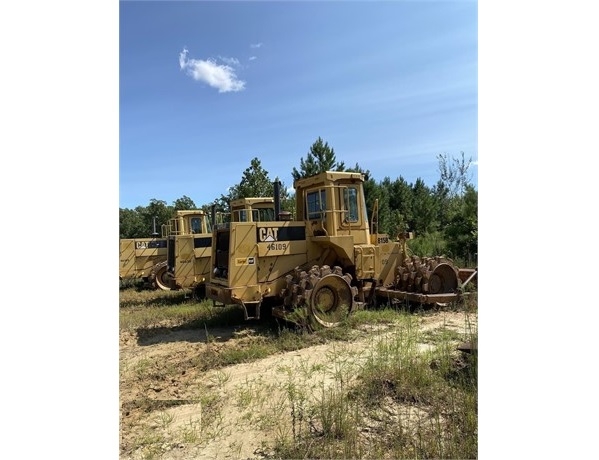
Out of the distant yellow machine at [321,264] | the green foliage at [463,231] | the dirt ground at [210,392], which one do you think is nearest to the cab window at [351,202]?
the distant yellow machine at [321,264]

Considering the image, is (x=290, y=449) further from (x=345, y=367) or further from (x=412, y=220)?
(x=412, y=220)

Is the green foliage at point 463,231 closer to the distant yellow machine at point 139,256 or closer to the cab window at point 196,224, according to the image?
the cab window at point 196,224

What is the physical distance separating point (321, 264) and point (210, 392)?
365 cm

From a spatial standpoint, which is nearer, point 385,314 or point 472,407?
point 472,407

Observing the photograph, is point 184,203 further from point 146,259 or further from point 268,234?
point 268,234

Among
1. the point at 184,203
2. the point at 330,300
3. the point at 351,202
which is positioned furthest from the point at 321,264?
the point at 184,203

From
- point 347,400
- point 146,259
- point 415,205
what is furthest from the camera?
point 415,205

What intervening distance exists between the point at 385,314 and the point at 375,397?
371 centimetres

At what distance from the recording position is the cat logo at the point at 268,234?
7195 mm

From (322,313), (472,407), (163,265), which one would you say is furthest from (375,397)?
(163,265)

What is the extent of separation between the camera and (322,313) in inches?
272

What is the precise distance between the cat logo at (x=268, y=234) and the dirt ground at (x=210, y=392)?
1.66m

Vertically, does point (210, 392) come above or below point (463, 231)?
below

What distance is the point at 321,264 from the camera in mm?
7758
